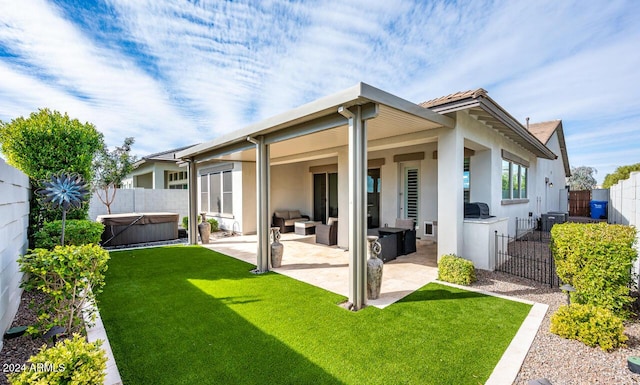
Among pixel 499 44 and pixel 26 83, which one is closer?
pixel 26 83

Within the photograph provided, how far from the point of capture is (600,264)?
143 inches

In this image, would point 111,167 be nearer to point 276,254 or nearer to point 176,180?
point 176,180

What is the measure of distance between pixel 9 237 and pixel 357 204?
452 cm

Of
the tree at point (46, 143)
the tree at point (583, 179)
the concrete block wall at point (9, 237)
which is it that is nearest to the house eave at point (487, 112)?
the concrete block wall at point (9, 237)

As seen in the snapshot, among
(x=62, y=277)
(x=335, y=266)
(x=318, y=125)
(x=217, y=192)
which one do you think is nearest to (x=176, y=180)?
(x=217, y=192)

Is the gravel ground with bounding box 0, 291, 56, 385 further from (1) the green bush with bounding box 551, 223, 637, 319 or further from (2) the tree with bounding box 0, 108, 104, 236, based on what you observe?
(1) the green bush with bounding box 551, 223, 637, 319

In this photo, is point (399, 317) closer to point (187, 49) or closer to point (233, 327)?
point (233, 327)

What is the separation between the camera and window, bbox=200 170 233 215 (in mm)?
12250

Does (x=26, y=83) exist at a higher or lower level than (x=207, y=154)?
higher

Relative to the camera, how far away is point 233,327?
3.70 metres

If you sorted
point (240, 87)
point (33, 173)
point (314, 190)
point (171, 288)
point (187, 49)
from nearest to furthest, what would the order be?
point (171, 288) → point (33, 173) → point (187, 49) → point (240, 87) → point (314, 190)

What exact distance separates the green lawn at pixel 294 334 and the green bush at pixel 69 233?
1.51 m

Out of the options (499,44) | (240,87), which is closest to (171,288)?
(240,87)

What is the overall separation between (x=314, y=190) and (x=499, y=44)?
322 inches
